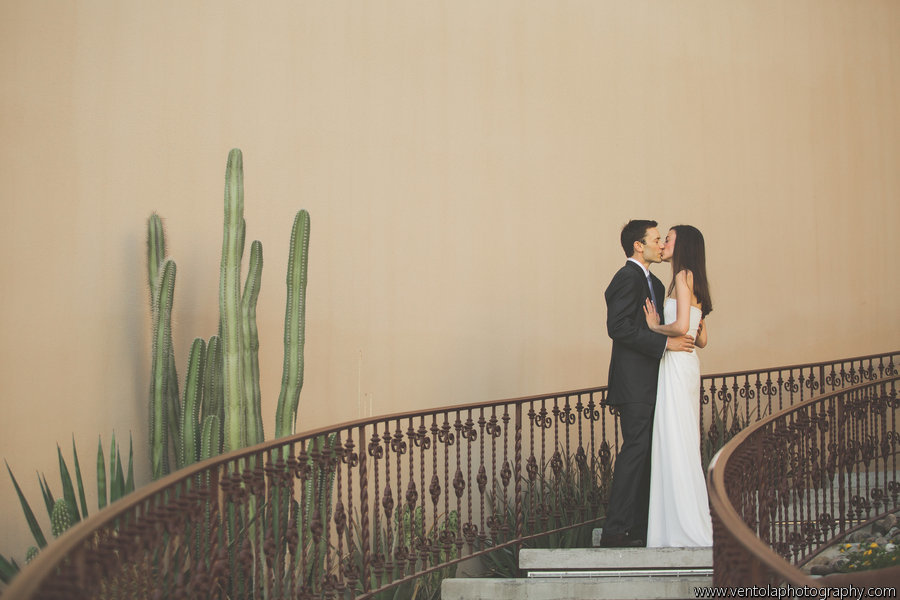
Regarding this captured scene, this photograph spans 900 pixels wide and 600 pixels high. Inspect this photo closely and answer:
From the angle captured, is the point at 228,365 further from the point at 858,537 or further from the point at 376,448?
the point at 858,537

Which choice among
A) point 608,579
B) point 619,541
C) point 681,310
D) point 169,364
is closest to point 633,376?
point 681,310

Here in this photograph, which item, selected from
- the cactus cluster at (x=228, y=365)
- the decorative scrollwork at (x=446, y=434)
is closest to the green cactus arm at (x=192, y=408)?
the cactus cluster at (x=228, y=365)

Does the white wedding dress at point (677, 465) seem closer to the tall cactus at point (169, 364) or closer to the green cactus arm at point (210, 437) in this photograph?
the green cactus arm at point (210, 437)

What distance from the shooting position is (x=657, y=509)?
5.22 meters

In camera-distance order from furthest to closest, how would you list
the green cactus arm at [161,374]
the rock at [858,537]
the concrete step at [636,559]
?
the rock at [858,537] < the green cactus arm at [161,374] < the concrete step at [636,559]

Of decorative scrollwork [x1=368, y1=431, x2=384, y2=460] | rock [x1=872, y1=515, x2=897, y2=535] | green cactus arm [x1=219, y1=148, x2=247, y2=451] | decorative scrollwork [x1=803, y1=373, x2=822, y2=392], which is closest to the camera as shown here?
decorative scrollwork [x1=368, y1=431, x2=384, y2=460]

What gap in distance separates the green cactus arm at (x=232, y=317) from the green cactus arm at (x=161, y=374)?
54cm

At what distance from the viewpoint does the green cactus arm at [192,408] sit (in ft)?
18.7

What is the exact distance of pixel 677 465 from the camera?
518 cm

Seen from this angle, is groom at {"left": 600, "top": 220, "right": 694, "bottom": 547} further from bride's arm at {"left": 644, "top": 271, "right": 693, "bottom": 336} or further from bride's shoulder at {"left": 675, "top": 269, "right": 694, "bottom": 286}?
bride's shoulder at {"left": 675, "top": 269, "right": 694, "bottom": 286}

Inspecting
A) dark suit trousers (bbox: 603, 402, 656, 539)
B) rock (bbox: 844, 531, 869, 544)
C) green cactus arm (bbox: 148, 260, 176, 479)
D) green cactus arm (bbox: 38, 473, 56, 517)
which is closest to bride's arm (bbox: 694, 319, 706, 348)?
dark suit trousers (bbox: 603, 402, 656, 539)

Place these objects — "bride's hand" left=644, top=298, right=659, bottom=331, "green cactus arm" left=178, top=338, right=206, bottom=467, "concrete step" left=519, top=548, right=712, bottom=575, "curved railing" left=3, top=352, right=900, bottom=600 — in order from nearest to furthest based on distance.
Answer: "curved railing" left=3, top=352, right=900, bottom=600 → "concrete step" left=519, top=548, right=712, bottom=575 → "bride's hand" left=644, top=298, right=659, bottom=331 → "green cactus arm" left=178, top=338, right=206, bottom=467

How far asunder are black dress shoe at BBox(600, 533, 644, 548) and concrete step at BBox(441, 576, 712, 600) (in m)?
0.34

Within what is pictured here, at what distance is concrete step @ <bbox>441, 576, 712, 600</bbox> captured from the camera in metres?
4.75
